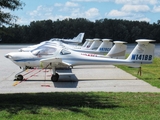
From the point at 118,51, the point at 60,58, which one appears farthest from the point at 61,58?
the point at 118,51

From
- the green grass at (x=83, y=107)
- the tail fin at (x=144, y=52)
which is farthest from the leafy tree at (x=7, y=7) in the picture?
the tail fin at (x=144, y=52)

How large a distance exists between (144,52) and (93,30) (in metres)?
106

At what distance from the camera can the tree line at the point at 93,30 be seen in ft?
367

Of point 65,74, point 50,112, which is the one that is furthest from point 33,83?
point 50,112

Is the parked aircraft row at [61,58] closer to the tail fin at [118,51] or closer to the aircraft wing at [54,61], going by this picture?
the aircraft wing at [54,61]

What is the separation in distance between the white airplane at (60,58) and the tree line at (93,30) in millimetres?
91067

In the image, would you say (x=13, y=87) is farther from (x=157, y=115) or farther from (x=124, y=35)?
(x=124, y=35)

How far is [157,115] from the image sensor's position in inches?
301

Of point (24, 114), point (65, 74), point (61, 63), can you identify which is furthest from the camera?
point (65, 74)

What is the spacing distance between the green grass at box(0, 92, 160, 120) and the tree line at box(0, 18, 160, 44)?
98087mm

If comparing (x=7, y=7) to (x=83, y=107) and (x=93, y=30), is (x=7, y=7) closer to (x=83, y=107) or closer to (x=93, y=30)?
(x=83, y=107)

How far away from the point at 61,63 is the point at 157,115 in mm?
8665

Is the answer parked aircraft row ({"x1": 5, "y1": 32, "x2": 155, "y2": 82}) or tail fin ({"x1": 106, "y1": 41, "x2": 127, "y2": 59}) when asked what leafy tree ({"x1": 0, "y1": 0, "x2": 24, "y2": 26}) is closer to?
parked aircraft row ({"x1": 5, "y1": 32, "x2": 155, "y2": 82})

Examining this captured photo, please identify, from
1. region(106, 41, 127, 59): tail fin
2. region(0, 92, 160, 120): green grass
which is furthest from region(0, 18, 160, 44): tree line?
region(0, 92, 160, 120): green grass
